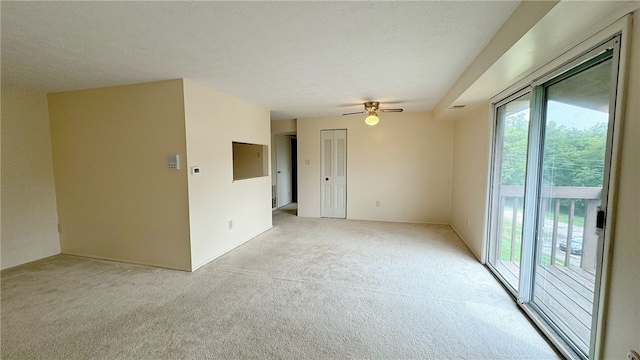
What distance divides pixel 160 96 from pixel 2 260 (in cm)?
286

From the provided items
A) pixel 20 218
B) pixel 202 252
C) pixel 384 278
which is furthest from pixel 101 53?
pixel 384 278

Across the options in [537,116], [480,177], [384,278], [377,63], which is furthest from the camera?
[480,177]

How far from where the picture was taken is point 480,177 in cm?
329

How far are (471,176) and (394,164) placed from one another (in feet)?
5.56

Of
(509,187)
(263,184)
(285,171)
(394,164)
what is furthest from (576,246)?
(285,171)

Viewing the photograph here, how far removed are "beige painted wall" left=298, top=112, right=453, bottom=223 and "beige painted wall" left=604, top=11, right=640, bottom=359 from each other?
387 cm

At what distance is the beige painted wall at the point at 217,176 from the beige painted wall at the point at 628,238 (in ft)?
11.5

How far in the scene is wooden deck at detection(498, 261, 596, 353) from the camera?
1688mm

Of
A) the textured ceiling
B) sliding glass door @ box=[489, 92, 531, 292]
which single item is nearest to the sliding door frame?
sliding glass door @ box=[489, 92, 531, 292]

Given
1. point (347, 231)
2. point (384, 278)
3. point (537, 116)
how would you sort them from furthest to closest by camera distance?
point (347, 231) → point (384, 278) → point (537, 116)

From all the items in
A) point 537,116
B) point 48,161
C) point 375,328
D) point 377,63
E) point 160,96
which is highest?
point 377,63

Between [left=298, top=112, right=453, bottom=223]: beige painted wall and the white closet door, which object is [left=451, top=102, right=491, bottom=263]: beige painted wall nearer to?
[left=298, top=112, right=453, bottom=223]: beige painted wall

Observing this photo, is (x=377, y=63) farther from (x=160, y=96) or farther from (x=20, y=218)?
(x=20, y=218)

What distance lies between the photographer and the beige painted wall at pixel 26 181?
10.2ft
